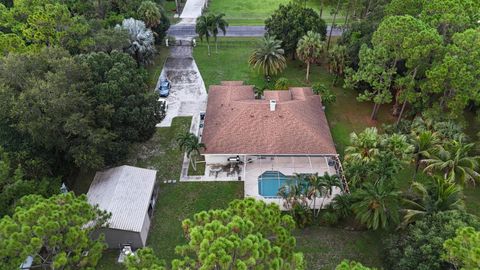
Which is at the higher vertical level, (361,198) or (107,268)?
(361,198)

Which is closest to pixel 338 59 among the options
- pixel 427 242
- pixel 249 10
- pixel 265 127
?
pixel 265 127

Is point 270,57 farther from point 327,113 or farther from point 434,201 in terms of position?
point 434,201

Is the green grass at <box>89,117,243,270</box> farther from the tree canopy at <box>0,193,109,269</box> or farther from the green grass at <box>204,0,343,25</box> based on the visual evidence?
the green grass at <box>204,0,343,25</box>

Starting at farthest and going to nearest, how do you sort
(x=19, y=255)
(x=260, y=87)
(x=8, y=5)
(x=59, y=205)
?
(x=8, y=5) → (x=260, y=87) → (x=59, y=205) → (x=19, y=255)

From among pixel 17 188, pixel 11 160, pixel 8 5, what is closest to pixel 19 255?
pixel 17 188

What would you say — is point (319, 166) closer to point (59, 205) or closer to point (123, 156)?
point (123, 156)

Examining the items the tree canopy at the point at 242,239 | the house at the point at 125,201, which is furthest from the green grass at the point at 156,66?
the tree canopy at the point at 242,239

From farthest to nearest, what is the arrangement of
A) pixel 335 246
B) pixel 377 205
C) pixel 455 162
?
pixel 455 162 < pixel 335 246 < pixel 377 205
